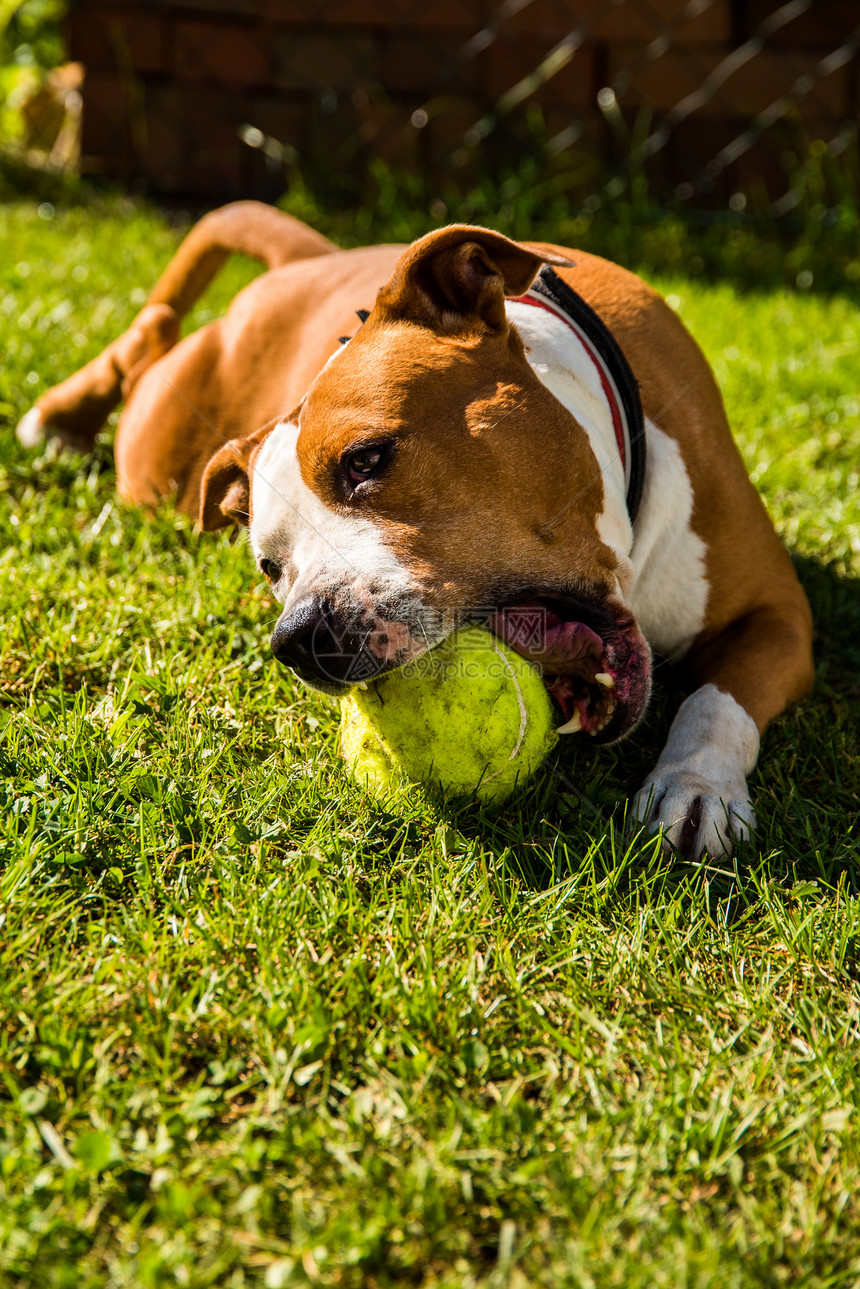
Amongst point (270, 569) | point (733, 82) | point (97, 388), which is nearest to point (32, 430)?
point (97, 388)

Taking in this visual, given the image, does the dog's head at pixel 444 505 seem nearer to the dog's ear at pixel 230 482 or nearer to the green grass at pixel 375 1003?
the dog's ear at pixel 230 482

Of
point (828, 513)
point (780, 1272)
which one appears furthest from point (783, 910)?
point (828, 513)

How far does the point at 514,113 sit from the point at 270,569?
5.03 metres

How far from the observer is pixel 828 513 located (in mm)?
3768

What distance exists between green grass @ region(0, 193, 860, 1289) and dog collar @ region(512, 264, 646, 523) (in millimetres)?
591

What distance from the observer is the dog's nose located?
7.24 ft

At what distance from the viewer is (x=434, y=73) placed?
6.51m

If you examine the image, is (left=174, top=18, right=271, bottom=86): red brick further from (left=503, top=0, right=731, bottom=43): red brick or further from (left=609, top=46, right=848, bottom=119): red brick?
(left=609, top=46, right=848, bottom=119): red brick

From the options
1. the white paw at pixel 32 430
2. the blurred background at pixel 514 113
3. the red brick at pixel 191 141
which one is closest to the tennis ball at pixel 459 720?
the white paw at pixel 32 430

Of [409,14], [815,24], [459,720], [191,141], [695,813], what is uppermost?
[409,14]

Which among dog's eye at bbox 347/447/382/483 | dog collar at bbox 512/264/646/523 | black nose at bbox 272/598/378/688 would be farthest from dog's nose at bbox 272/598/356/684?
dog collar at bbox 512/264/646/523

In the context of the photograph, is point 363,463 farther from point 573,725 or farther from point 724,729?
point 724,729

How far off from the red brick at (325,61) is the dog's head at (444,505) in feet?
15.4

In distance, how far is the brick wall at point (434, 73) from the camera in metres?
6.41
